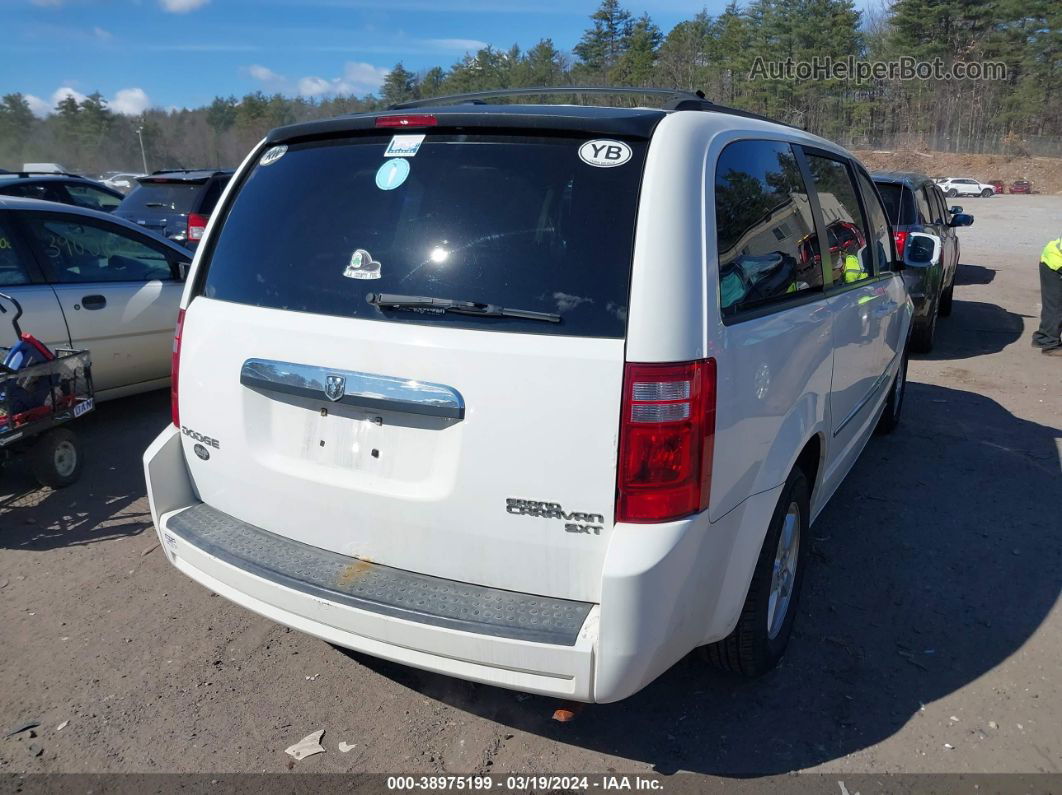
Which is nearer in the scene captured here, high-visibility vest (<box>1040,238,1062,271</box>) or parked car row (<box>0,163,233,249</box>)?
high-visibility vest (<box>1040,238,1062,271</box>)

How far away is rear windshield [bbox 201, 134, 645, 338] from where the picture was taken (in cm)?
227

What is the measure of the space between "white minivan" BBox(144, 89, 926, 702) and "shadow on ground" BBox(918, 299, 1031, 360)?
24.8 feet

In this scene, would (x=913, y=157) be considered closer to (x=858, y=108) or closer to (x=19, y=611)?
(x=858, y=108)

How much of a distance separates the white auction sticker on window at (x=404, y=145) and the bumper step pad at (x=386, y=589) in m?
1.35

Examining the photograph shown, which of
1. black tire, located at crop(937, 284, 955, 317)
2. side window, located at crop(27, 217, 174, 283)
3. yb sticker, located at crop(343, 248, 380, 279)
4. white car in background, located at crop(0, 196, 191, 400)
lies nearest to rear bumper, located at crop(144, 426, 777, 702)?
yb sticker, located at crop(343, 248, 380, 279)

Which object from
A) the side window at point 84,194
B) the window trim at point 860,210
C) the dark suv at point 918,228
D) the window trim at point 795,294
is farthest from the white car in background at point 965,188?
the window trim at point 795,294

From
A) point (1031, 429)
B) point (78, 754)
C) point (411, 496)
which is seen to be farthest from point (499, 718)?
point (1031, 429)

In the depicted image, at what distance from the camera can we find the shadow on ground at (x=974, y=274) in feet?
50.8

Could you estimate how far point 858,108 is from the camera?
6531 centimetres

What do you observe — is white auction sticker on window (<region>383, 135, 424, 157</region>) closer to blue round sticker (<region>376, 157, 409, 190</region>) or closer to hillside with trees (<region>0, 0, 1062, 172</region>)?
blue round sticker (<region>376, 157, 409, 190</region>)

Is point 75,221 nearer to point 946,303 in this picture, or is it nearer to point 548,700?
point 548,700

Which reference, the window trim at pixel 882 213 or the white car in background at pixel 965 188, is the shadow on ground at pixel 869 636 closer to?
the window trim at pixel 882 213

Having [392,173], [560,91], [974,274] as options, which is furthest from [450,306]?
[974,274]

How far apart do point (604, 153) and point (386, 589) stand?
1.48 metres
